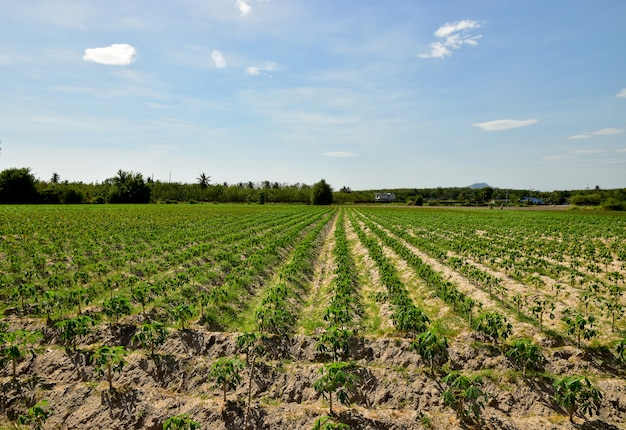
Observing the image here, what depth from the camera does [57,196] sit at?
273ft

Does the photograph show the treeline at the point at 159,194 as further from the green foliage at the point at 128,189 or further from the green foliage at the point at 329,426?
the green foliage at the point at 329,426

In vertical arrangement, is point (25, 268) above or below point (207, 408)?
above

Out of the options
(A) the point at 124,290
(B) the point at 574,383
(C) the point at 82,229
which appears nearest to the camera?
(B) the point at 574,383

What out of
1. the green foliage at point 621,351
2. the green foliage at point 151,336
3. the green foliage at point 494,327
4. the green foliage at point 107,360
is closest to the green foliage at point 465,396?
the green foliage at point 494,327

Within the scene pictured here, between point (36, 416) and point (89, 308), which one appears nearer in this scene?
point (36, 416)

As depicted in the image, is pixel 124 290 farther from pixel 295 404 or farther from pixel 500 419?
pixel 500 419

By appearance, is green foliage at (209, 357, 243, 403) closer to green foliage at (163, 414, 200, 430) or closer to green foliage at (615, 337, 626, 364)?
green foliage at (163, 414, 200, 430)

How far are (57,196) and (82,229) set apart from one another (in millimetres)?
71569

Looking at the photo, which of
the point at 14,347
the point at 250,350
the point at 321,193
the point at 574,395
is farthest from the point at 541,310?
the point at 321,193

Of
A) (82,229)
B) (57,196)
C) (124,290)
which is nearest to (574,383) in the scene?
(124,290)

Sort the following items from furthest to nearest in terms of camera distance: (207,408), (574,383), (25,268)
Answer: (25,268) < (207,408) < (574,383)

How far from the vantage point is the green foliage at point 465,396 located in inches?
247

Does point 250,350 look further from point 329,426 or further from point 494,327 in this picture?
point 494,327

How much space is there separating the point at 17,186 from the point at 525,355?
324ft
